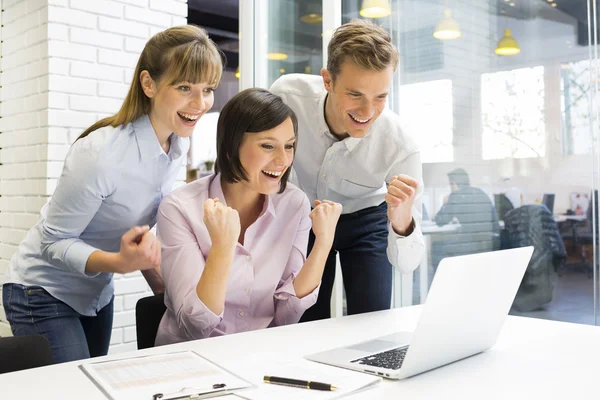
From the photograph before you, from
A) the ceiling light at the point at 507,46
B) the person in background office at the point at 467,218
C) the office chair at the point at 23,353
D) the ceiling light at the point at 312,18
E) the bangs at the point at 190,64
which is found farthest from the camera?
the ceiling light at the point at 312,18

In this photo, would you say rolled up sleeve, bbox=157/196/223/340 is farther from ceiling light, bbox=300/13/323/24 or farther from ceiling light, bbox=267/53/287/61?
ceiling light, bbox=267/53/287/61

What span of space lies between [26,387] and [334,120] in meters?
1.35

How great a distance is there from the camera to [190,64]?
5.93 ft

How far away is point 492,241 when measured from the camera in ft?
9.62

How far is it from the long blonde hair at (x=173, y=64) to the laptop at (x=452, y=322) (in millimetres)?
968

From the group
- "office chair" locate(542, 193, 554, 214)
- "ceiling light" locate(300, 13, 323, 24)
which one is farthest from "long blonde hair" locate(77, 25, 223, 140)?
"ceiling light" locate(300, 13, 323, 24)

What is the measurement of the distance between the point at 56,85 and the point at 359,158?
6.21ft

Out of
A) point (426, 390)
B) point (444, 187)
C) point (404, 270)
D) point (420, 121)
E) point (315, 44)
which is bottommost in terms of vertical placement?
point (426, 390)

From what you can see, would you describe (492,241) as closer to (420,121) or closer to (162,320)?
(420,121)

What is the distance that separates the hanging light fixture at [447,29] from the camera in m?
3.03

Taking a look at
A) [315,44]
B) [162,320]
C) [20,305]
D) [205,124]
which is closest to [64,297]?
[20,305]

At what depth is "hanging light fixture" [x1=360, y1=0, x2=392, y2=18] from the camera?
3.29 m

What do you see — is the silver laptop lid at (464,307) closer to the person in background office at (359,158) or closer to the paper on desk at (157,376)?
the paper on desk at (157,376)

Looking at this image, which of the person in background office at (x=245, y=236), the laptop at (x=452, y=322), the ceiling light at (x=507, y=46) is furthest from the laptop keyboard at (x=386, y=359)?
the ceiling light at (x=507, y=46)
